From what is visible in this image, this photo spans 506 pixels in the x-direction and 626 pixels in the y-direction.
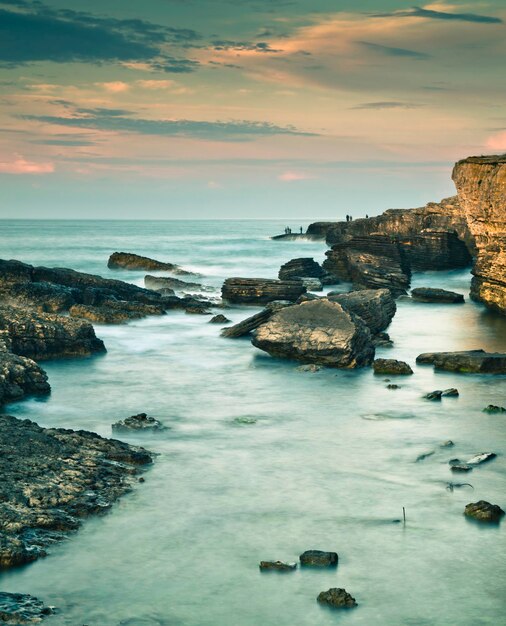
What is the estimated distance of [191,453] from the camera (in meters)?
16.0

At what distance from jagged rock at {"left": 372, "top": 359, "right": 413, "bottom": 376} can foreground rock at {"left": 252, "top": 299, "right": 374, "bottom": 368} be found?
0.72m

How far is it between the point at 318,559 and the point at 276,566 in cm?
54

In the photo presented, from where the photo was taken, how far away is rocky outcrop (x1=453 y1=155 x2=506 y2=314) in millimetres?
34156

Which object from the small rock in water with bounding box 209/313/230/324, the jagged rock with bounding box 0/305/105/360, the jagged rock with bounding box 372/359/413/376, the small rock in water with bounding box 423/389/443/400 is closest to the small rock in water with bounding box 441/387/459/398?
the small rock in water with bounding box 423/389/443/400

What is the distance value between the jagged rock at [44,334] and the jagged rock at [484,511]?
15.5 m

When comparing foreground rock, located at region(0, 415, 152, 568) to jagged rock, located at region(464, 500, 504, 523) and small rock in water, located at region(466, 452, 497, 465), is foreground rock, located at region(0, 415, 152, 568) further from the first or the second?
small rock in water, located at region(466, 452, 497, 465)

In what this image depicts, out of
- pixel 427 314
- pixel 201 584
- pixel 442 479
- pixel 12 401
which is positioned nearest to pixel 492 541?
pixel 442 479

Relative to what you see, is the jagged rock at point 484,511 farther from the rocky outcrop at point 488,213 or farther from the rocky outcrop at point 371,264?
the rocky outcrop at point 371,264

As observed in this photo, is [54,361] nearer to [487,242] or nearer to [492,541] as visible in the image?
[492,541]

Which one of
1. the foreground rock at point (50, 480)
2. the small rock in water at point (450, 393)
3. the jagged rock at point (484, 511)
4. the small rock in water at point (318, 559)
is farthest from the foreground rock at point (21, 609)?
the small rock in water at point (450, 393)

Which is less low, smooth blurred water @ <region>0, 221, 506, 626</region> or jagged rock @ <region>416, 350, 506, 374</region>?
jagged rock @ <region>416, 350, 506, 374</region>

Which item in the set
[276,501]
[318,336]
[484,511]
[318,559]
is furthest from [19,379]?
[484,511]

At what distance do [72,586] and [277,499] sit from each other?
158 inches

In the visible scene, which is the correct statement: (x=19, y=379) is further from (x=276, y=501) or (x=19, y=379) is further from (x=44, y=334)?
(x=276, y=501)
